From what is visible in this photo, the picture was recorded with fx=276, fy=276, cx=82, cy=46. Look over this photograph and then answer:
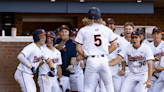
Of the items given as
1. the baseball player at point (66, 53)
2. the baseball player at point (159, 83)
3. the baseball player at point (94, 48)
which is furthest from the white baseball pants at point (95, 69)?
the baseball player at point (159, 83)

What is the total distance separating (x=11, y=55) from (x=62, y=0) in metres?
3.95

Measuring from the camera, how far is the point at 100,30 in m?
4.71

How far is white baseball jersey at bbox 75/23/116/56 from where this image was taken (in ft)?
15.3

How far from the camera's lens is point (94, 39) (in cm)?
465

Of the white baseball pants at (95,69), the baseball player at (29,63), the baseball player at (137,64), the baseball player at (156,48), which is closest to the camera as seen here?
the white baseball pants at (95,69)

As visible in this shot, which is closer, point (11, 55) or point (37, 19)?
point (11, 55)

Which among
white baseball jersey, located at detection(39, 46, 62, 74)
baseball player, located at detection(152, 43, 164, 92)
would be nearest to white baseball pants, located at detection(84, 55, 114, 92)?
white baseball jersey, located at detection(39, 46, 62, 74)

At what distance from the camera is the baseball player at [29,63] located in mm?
5281

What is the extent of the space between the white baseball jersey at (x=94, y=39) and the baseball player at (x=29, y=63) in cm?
112

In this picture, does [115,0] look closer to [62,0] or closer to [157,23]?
[62,0]

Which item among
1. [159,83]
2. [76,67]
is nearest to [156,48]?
[159,83]

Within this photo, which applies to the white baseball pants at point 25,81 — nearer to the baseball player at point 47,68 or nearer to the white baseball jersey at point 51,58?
the baseball player at point 47,68

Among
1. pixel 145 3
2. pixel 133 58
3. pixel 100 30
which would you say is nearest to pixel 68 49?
pixel 133 58

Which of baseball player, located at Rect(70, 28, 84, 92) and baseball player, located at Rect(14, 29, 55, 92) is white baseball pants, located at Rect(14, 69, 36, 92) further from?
baseball player, located at Rect(70, 28, 84, 92)
